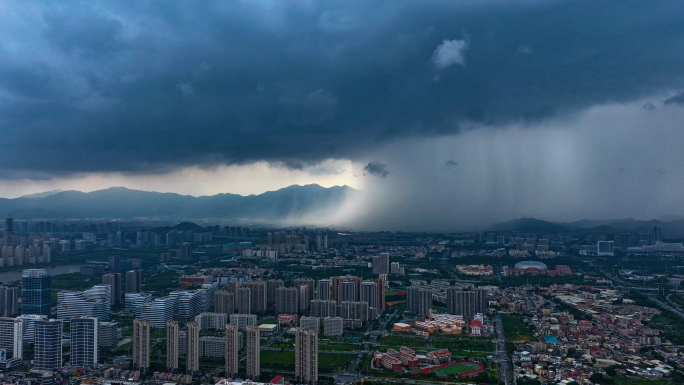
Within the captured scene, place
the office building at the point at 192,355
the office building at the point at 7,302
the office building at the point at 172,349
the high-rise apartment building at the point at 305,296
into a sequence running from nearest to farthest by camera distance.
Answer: the office building at the point at 192,355 → the office building at the point at 172,349 → the office building at the point at 7,302 → the high-rise apartment building at the point at 305,296

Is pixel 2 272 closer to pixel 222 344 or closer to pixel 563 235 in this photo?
pixel 222 344

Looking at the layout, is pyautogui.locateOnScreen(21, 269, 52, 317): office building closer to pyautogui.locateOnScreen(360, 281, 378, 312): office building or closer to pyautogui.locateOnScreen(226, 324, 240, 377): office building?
pyautogui.locateOnScreen(226, 324, 240, 377): office building

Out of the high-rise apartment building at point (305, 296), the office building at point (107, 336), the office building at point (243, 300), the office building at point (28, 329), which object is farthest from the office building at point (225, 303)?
the office building at point (28, 329)

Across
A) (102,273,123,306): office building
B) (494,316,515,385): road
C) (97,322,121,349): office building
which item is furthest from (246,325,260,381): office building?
(102,273,123,306): office building

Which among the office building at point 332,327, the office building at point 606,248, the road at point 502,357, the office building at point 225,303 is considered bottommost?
the road at point 502,357

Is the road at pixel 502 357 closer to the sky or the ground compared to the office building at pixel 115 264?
closer to the ground

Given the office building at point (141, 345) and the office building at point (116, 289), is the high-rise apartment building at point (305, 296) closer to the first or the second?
the office building at point (116, 289)
